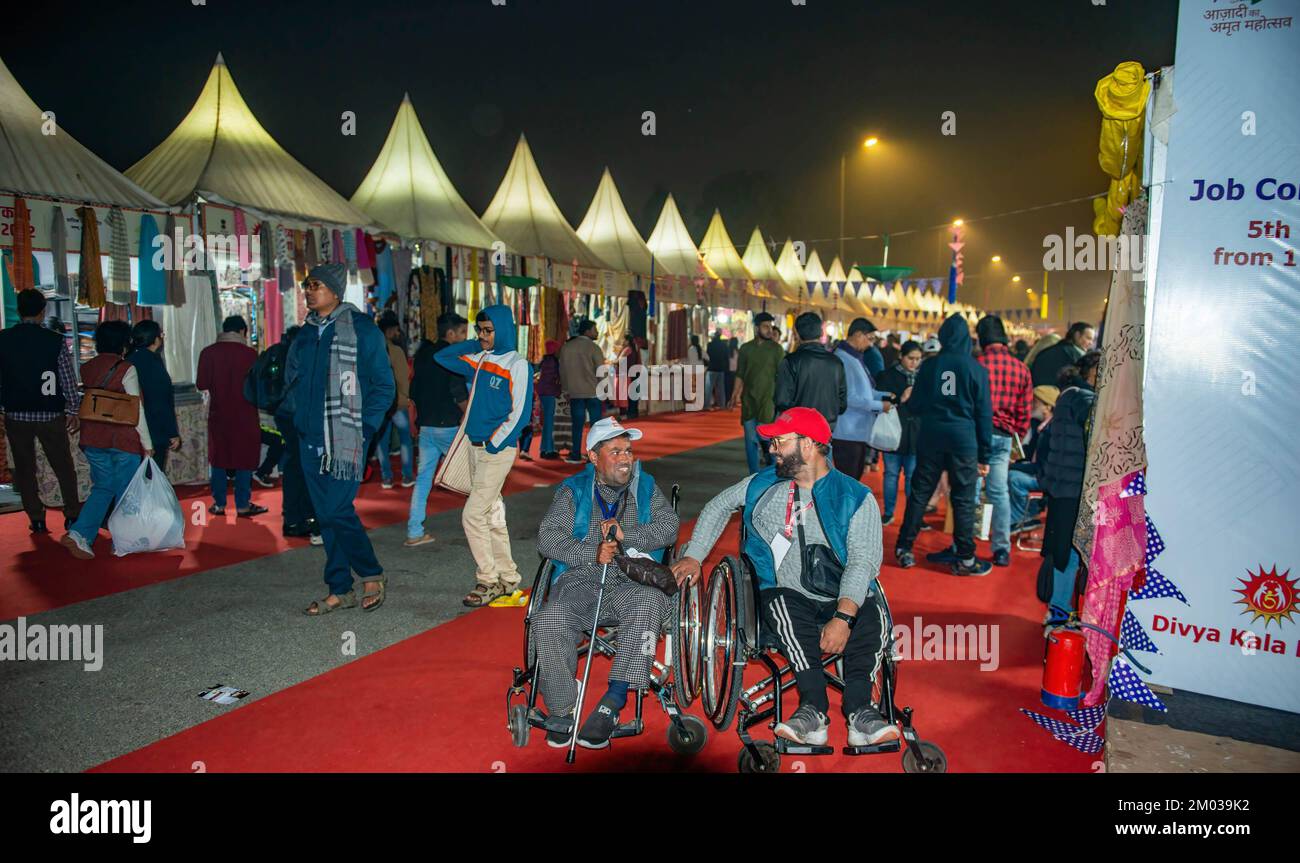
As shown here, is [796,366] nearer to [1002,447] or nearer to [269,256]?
[1002,447]

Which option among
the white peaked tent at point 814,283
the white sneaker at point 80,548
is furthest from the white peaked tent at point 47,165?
the white peaked tent at point 814,283

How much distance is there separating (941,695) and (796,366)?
122 inches

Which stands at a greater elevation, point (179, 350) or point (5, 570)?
point (179, 350)

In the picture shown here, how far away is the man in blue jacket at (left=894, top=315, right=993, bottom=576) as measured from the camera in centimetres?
615

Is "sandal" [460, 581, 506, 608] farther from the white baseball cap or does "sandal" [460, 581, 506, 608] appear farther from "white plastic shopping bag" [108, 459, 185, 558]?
"white plastic shopping bag" [108, 459, 185, 558]

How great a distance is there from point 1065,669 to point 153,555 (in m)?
6.63

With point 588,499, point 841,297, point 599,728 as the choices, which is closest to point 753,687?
point 599,728

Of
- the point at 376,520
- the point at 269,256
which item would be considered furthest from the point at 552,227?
the point at 376,520

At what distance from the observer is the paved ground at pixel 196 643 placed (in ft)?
11.6

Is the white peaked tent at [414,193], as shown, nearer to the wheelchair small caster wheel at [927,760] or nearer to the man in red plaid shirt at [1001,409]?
the man in red plaid shirt at [1001,409]

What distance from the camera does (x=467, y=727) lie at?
3619mm

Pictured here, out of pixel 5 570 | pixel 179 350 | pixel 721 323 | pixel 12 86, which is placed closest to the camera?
pixel 5 570

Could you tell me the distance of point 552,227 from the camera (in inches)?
609

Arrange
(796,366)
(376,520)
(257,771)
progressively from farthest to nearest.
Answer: (376,520)
(796,366)
(257,771)
